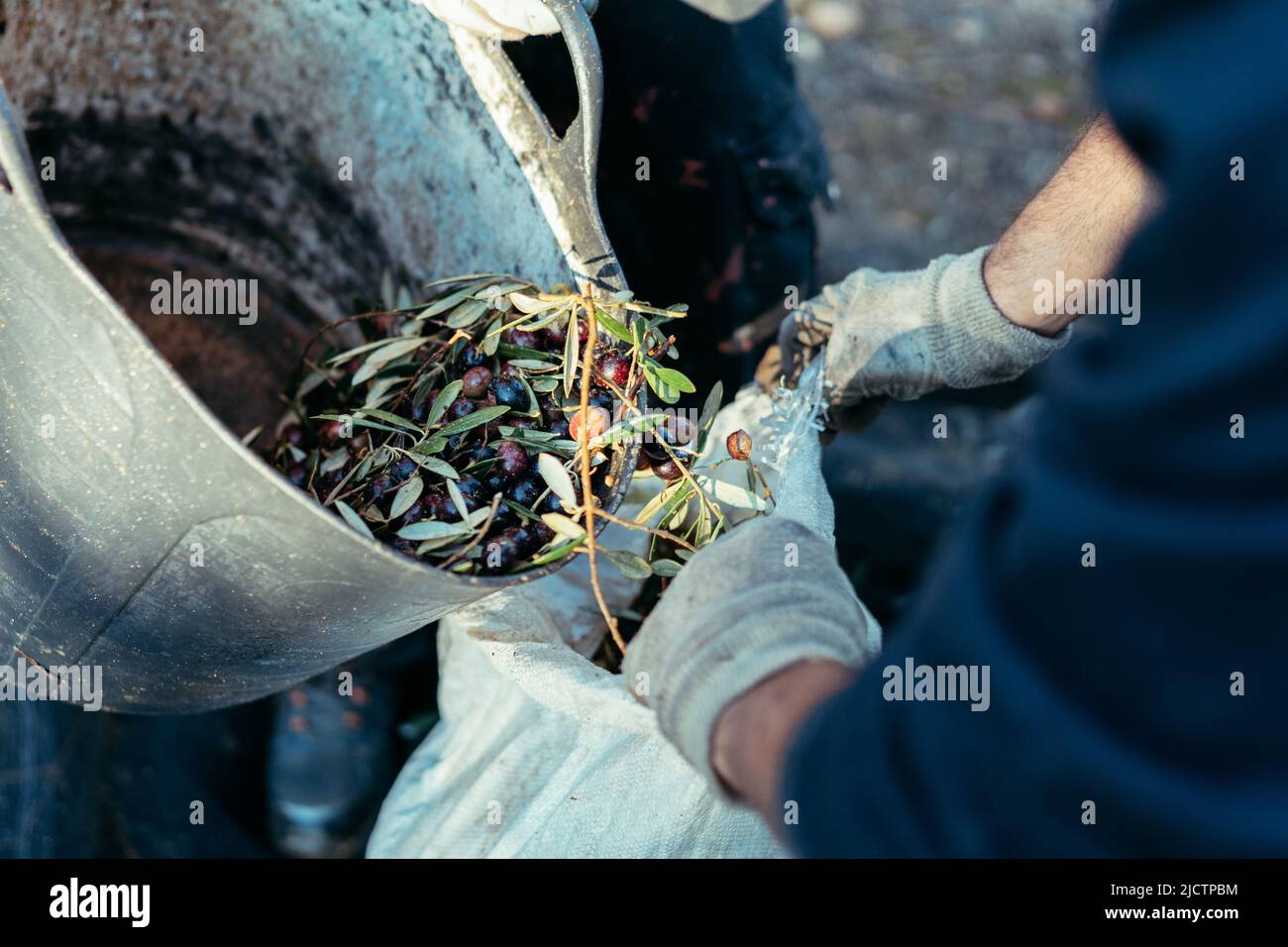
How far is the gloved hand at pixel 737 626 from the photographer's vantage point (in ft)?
2.89

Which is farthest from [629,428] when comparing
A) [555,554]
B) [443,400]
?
[443,400]

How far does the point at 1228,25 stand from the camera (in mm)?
586

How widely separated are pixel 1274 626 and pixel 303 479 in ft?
3.86

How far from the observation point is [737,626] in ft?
2.97

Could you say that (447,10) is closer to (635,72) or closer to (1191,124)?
(635,72)

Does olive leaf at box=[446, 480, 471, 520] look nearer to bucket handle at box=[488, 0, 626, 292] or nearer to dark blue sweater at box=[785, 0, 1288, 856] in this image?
bucket handle at box=[488, 0, 626, 292]

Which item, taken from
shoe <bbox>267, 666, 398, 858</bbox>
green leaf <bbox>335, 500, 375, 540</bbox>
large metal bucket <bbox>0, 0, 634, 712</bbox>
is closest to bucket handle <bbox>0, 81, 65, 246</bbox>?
large metal bucket <bbox>0, 0, 634, 712</bbox>

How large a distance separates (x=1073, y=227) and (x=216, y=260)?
1.50 m

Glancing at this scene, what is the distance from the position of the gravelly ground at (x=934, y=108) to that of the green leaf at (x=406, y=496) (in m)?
1.99

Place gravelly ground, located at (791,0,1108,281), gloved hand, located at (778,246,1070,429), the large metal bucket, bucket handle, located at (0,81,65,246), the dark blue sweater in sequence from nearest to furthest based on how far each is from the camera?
1. the dark blue sweater
2. bucket handle, located at (0,81,65,246)
3. the large metal bucket
4. gloved hand, located at (778,246,1070,429)
5. gravelly ground, located at (791,0,1108,281)

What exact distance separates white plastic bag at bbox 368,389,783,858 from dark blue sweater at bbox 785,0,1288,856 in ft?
1.96

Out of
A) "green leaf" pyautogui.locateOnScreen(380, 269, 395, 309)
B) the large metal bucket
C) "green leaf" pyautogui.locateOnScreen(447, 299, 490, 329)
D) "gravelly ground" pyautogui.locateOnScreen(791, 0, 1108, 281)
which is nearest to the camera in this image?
the large metal bucket

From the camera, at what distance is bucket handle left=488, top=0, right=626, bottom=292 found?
1.06 metres
